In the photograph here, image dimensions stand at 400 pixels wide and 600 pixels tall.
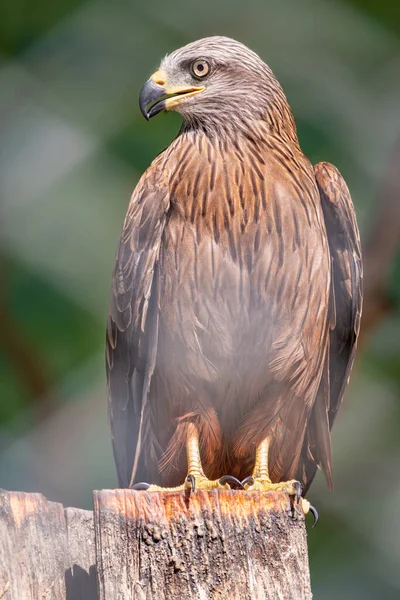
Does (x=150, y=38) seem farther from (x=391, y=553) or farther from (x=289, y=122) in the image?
(x=391, y=553)

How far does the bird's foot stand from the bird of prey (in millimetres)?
12

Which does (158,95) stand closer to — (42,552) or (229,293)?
(229,293)

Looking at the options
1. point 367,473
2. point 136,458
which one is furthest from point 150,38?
point 367,473

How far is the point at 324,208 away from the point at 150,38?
0.68 m

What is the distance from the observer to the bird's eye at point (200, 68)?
2.95 meters

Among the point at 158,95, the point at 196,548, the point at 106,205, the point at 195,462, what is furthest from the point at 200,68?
the point at 196,548

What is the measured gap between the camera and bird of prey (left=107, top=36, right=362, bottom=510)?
8.88ft

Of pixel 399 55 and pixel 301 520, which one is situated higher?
pixel 399 55

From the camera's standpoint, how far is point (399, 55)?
2.64m

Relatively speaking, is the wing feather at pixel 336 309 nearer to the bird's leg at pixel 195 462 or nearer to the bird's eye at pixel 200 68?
the bird's leg at pixel 195 462

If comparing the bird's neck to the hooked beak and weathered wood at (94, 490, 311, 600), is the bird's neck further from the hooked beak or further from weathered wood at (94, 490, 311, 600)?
weathered wood at (94, 490, 311, 600)

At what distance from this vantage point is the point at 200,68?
2.97m

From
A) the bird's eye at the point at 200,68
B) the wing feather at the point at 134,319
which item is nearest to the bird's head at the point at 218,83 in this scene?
the bird's eye at the point at 200,68

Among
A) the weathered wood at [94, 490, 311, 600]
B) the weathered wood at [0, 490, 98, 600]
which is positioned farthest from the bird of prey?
the weathered wood at [0, 490, 98, 600]
